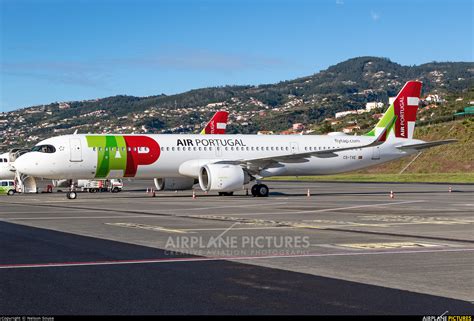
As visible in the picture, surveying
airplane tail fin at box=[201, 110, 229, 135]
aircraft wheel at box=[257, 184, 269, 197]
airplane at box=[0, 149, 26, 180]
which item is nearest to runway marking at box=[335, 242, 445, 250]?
aircraft wheel at box=[257, 184, 269, 197]

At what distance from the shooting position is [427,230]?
21.0 meters

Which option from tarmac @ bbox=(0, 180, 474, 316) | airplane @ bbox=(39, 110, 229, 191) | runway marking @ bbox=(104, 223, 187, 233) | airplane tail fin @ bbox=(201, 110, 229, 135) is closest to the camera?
tarmac @ bbox=(0, 180, 474, 316)

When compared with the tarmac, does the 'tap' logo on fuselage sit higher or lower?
higher

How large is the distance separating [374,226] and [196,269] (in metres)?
10.4

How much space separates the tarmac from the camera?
10.0m

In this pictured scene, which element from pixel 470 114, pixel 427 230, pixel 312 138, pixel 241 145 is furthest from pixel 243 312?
pixel 470 114

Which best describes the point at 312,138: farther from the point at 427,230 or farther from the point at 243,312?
the point at 243,312

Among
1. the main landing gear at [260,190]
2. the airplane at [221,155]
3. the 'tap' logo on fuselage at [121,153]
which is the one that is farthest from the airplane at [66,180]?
the main landing gear at [260,190]

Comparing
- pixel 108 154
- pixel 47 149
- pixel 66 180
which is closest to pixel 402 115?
pixel 108 154

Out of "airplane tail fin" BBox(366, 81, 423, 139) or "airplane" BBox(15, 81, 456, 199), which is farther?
"airplane tail fin" BBox(366, 81, 423, 139)

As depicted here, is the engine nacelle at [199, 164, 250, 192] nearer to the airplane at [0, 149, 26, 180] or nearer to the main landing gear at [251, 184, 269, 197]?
the main landing gear at [251, 184, 269, 197]

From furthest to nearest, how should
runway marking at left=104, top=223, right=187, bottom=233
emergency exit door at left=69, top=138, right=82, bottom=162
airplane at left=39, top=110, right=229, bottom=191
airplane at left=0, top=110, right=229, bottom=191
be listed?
airplane at left=0, top=110, right=229, bottom=191 → airplane at left=39, top=110, right=229, bottom=191 → emergency exit door at left=69, top=138, right=82, bottom=162 → runway marking at left=104, top=223, right=187, bottom=233

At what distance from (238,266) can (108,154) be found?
29601mm

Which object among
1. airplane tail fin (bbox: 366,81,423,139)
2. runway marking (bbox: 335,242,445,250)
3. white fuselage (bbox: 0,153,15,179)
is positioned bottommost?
runway marking (bbox: 335,242,445,250)
